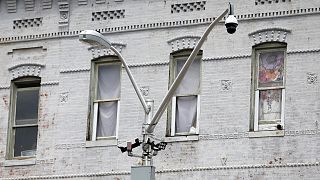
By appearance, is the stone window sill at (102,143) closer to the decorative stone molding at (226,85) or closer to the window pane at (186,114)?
the window pane at (186,114)

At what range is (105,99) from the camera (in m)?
28.2

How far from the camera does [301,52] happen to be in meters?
26.1

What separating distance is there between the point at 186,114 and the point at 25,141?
4.68m

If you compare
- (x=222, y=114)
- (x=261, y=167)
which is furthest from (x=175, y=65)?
(x=261, y=167)

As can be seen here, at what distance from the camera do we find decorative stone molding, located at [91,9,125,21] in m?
28.6

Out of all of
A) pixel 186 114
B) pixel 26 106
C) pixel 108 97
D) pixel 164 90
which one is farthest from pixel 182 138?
pixel 26 106

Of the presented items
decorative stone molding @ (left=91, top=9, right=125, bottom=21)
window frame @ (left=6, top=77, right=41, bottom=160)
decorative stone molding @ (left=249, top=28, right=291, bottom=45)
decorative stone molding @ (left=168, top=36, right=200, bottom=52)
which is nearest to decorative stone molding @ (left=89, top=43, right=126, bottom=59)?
decorative stone molding @ (left=91, top=9, right=125, bottom=21)

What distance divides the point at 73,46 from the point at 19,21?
190 cm

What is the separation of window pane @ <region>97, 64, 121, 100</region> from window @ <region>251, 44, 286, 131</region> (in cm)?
381

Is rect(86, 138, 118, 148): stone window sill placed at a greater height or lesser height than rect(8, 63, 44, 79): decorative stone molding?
lesser

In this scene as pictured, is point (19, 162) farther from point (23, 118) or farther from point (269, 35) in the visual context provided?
point (269, 35)

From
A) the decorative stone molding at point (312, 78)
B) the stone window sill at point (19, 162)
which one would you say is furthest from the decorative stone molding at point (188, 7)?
the stone window sill at point (19, 162)

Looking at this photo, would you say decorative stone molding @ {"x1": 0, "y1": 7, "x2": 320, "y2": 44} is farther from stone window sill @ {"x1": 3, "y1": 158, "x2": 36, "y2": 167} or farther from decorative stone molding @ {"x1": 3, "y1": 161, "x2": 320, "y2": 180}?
decorative stone molding @ {"x1": 3, "y1": 161, "x2": 320, "y2": 180}

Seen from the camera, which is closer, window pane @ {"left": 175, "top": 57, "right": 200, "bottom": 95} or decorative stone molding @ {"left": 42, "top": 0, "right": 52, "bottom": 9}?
window pane @ {"left": 175, "top": 57, "right": 200, "bottom": 95}
